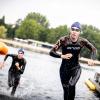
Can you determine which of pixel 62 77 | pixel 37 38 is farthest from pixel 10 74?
pixel 37 38

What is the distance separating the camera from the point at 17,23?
196m

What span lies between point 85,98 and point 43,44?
5081 inches

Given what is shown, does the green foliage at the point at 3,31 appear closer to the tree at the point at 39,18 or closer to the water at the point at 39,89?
the tree at the point at 39,18

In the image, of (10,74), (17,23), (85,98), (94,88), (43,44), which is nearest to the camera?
(10,74)

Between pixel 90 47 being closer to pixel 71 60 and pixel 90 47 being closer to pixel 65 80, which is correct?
pixel 71 60

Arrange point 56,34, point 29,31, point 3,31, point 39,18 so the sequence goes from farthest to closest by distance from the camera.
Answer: point 39,18, point 29,31, point 3,31, point 56,34

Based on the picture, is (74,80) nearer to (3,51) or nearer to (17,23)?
(3,51)

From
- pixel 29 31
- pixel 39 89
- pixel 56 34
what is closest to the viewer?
pixel 39 89

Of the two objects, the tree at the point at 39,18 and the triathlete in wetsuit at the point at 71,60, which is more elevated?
the tree at the point at 39,18

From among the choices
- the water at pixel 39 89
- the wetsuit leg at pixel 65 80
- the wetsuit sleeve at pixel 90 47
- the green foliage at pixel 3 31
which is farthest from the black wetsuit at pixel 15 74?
the green foliage at pixel 3 31

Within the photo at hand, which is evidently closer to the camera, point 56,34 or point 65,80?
point 65,80

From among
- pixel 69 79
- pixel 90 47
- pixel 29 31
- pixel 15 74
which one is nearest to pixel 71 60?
pixel 69 79

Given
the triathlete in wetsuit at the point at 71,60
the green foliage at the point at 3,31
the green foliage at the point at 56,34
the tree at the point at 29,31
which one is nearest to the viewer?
the triathlete in wetsuit at the point at 71,60

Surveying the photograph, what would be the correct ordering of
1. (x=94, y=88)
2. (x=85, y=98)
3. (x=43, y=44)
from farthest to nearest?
1. (x=43, y=44)
2. (x=94, y=88)
3. (x=85, y=98)
